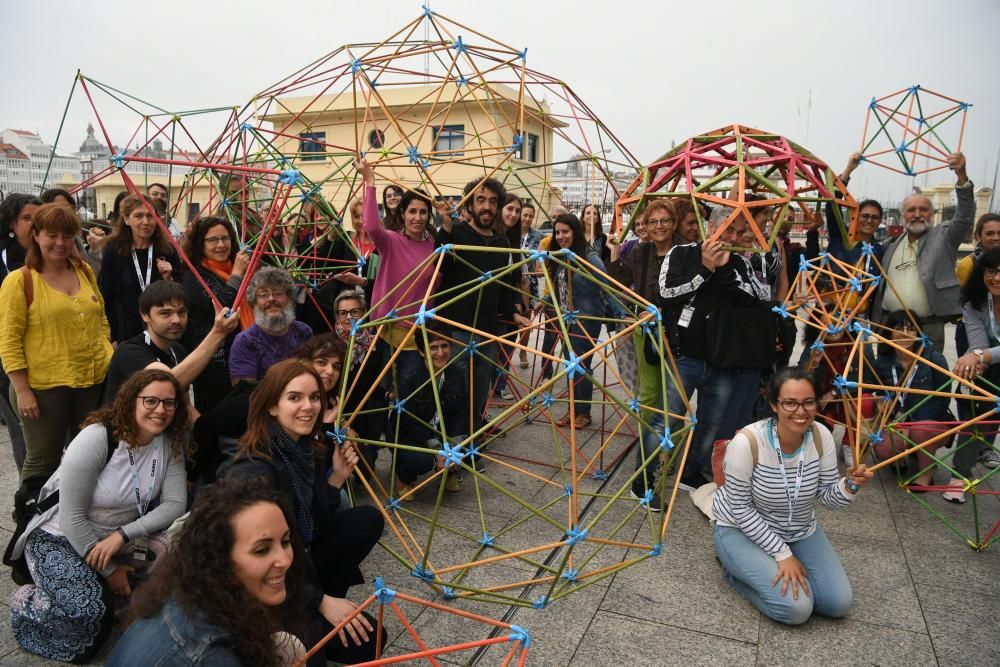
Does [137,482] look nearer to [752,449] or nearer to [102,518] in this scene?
[102,518]

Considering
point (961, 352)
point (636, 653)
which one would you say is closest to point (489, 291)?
point (636, 653)

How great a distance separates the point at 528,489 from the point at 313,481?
1901 millimetres

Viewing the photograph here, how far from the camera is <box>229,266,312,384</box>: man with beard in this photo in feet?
12.3

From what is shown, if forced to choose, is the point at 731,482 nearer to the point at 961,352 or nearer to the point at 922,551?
the point at 922,551

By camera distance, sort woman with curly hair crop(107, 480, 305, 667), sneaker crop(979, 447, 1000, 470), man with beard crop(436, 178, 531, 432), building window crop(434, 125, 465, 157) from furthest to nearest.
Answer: sneaker crop(979, 447, 1000, 470)
building window crop(434, 125, 465, 157)
man with beard crop(436, 178, 531, 432)
woman with curly hair crop(107, 480, 305, 667)

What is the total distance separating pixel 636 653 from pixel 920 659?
3.68 ft

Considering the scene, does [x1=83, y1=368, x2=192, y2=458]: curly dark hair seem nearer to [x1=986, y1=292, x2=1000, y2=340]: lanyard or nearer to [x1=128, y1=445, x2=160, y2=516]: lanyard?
[x1=128, y1=445, x2=160, y2=516]: lanyard

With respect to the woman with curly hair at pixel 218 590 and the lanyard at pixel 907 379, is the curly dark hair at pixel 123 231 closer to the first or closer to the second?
the woman with curly hair at pixel 218 590

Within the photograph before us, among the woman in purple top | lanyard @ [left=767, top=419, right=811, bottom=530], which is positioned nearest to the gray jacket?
lanyard @ [left=767, top=419, right=811, bottom=530]

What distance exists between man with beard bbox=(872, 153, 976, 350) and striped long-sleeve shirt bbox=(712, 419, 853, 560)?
197cm

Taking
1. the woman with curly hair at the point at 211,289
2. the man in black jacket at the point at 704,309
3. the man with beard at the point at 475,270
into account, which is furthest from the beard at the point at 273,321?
the man in black jacket at the point at 704,309

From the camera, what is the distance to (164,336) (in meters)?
3.37

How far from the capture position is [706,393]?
13.5 feet

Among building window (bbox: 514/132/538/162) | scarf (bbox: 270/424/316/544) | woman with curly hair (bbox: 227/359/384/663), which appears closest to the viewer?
woman with curly hair (bbox: 227/359/384/663)
